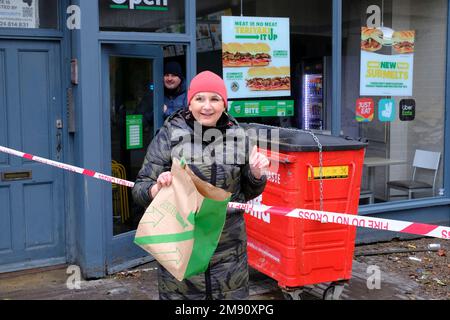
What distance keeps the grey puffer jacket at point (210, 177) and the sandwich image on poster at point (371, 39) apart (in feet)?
14.3

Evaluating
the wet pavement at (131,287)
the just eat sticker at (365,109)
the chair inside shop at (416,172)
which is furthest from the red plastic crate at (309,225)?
the chair inside shop at (416,172)

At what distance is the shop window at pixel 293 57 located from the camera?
20.0ft

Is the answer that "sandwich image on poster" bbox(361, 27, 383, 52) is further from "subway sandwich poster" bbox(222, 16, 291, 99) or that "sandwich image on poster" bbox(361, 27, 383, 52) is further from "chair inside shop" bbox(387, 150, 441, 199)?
"chair inside shop" bbox(387, 150, 441, 199)

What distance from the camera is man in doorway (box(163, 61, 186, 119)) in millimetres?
5930

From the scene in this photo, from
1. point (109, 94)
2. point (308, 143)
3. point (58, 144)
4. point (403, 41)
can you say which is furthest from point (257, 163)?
point (403, 41)

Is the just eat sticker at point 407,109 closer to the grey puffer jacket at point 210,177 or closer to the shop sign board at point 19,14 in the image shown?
the shop sign board at point 19,14

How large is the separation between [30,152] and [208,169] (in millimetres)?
3113

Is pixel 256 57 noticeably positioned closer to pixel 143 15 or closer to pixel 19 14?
pixel 143 15

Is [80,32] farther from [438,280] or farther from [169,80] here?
[438,280]

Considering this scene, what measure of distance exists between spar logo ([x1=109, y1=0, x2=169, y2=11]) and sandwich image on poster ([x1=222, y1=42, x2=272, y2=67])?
798 millimetres

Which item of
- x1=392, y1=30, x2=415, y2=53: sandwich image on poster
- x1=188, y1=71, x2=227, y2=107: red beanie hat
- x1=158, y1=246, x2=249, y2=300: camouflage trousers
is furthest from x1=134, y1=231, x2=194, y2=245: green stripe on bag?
x1=392, y1=30, x2=415, y2=53: sandwich image on poster

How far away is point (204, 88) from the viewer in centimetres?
300
